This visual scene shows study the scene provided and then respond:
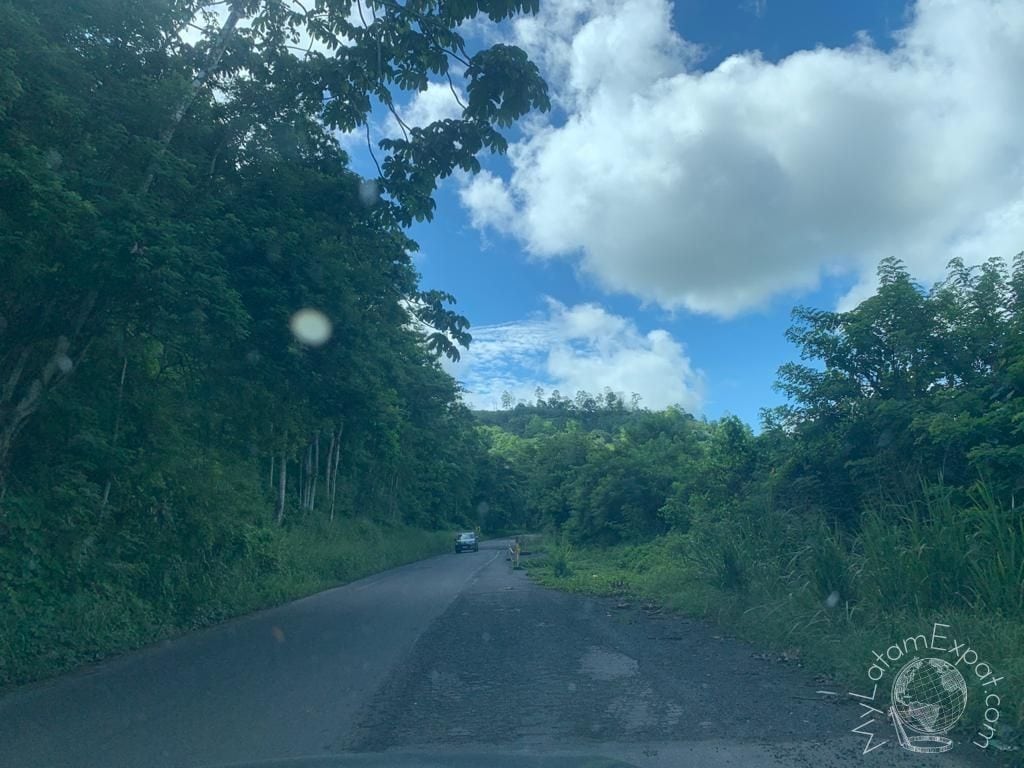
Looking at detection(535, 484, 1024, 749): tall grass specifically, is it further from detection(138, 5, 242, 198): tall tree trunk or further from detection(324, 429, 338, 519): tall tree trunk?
detection(324, 429, 338, 519): tall tree trunk

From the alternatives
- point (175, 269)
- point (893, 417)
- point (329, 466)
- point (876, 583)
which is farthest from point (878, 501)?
point (329, 466)

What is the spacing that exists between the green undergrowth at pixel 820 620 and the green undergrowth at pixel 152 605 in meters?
7.85

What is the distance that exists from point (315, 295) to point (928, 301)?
9938 mm

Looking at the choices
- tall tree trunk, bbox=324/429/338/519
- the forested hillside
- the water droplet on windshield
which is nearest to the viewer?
the forested hillside

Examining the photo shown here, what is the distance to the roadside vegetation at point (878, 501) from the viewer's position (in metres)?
8.72

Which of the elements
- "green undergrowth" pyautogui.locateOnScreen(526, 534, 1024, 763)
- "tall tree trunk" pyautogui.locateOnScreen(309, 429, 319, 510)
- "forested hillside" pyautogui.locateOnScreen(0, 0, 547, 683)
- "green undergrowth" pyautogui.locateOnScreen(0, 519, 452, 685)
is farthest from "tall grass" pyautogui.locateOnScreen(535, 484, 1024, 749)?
"tall tree trunk" pyautogui.locateOnScreen(309, 429, 319, 510)

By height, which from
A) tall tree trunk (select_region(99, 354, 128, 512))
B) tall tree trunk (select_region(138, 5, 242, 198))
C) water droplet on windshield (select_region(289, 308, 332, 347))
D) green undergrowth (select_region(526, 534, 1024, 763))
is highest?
tall tree trunk (select_region(138, 5, 242, 198))

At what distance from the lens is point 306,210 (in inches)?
488

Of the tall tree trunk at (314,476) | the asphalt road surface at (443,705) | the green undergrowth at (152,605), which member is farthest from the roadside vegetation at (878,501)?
the tall tree trunk at (314,476)

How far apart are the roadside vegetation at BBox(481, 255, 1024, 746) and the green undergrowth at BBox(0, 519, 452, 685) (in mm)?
7326

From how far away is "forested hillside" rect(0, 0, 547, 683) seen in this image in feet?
29.7

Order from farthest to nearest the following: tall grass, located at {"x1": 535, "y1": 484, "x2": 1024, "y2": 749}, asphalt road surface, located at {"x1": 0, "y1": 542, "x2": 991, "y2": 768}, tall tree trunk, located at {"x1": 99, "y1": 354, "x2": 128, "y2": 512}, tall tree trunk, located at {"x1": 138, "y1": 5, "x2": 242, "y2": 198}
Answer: tall tree trunk, located at {"x1": 99, "y1": 354, "x2": 128, "y2": 512} → tall tree trunk, located at {"x1": 138, "y1": 5, "x2": 242, "y2": 198} → tall grass, located at {"x1": 535, "y1": 484, "x2": 1024, "y2": 749} → asphalt road surface, located at {"x1": 0, "y1": 542, "x2": 991, "y2": 768}

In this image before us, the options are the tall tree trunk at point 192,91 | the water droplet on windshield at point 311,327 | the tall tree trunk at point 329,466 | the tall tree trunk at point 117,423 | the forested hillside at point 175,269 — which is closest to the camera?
the forested hillside at point 175,269

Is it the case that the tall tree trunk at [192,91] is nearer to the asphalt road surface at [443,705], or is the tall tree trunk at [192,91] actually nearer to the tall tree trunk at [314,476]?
the asphalt road surface at [443,705]
